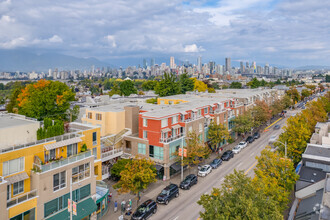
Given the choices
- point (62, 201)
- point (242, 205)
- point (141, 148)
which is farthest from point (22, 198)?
point (141, 148)

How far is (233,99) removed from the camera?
2256 inches

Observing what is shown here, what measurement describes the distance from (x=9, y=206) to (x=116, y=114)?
22.0 m

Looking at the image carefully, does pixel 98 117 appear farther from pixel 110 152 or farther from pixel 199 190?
pixel 199 190

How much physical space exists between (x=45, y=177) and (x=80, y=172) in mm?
3712

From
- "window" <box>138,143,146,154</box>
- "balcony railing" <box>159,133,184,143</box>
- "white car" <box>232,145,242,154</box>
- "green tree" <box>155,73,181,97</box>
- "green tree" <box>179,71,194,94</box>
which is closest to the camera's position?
"balcony railing" <box>159,133,184,143</box>

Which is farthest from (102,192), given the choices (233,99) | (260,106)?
(260,106)

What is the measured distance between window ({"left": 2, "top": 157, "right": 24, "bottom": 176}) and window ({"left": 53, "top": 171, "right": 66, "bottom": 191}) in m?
2.82

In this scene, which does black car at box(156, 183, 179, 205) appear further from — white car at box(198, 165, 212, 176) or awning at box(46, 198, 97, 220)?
awning at box(46, 198, 97, 220)

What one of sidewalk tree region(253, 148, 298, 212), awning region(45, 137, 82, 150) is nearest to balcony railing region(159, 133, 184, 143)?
awning region(45, 137, 82, 150)

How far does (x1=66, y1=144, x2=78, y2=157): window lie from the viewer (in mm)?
24016

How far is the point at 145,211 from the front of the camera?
25406mm

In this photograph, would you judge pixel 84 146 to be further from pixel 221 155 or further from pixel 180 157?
pixel 221 155

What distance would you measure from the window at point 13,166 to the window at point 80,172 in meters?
4.52

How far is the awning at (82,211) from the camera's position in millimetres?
21419
